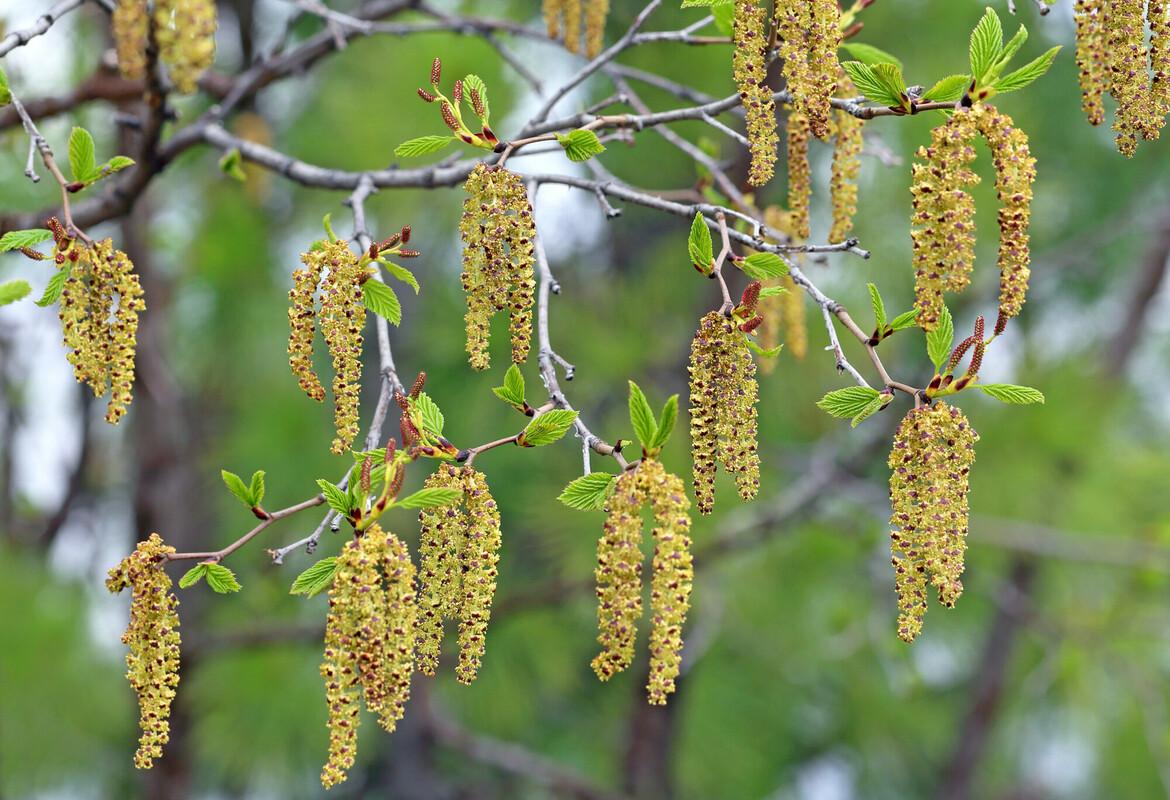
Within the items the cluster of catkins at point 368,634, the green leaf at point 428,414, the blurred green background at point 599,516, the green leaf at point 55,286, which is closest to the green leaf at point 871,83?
the green leaf at point 428,414

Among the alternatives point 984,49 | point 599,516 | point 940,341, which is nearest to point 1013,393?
point 940,341

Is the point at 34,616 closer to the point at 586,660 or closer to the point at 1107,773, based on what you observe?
the point at 586,660

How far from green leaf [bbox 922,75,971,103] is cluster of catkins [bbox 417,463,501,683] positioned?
607mm

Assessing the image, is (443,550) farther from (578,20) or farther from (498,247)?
(578,20)

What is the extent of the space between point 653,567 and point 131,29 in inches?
30.7

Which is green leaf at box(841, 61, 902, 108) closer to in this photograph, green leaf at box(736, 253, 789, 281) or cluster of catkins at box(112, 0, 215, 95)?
green leaf at box(736, 253, 789, 281)

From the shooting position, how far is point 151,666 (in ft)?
4.06

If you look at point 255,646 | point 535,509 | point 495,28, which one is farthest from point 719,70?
point 255,646

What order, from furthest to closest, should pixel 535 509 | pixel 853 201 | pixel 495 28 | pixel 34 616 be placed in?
pixel 34 616 → pixel 535 509 → pixel 495 28 → pixel 853 201

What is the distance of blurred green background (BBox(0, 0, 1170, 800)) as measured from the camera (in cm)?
407

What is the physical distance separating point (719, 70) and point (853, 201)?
2.75m

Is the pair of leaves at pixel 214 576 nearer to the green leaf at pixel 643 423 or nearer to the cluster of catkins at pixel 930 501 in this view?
the green leaf at pixel 643 423

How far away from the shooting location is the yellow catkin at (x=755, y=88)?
125 centimetres

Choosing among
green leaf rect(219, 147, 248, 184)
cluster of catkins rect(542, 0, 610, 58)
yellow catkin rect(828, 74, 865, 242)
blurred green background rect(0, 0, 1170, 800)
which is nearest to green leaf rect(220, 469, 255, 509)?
green leaf rect(219, 147, 248, 184)
